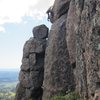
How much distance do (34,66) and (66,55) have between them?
8.64 m

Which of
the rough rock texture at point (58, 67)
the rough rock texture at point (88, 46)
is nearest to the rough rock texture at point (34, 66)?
the rough rock texture at point (58, 67)

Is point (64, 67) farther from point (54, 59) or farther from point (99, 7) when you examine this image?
point (99, 7)

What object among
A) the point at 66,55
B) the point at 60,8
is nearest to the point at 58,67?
the point at 66,55

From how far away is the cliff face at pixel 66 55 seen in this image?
22.0 metres

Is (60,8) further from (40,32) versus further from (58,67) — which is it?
(58,67)

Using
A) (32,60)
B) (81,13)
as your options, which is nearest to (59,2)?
(32,60)

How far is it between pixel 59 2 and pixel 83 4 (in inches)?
605

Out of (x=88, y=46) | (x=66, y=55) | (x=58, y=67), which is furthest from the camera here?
(x=58, y=67)

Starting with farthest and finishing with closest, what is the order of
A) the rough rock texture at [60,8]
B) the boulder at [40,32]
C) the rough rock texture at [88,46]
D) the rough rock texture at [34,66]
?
the boulder at [40,32] → the rough rock texture at [34,66] → the rough rock texture at [60,8] → the rough rock texture at [88,46]

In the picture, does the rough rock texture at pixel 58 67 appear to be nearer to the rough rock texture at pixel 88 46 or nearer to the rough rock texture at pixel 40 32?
the rough rock texture at pixel 40 32

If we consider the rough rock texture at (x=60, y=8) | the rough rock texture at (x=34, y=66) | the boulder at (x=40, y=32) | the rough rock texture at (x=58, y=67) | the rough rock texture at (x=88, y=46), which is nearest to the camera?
the rough rock texture at (x=88, y=46)

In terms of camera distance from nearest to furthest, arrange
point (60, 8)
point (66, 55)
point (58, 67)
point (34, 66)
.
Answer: point (66, 55), point (58, 67), point (60, 8), point (34, 66)

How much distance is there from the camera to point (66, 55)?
3728cm

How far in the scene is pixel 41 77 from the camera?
Answer: 44.5 meters
